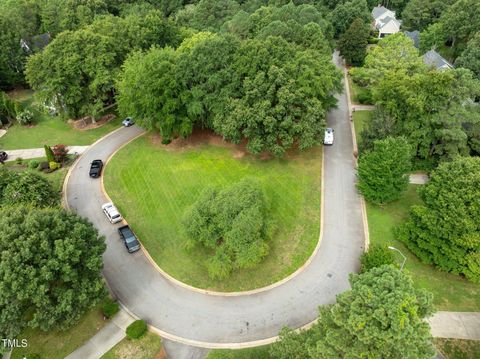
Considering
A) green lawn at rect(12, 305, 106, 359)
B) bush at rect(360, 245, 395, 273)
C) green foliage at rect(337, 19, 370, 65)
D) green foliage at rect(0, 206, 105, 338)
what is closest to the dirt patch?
green foliage at rect(0, 206, 105, 338)

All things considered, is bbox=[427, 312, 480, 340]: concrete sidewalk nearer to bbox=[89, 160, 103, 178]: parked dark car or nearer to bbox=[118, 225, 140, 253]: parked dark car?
bbox=[118, 225, 140, 253]: parked dark car

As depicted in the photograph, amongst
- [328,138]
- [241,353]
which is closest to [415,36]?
[328,138]

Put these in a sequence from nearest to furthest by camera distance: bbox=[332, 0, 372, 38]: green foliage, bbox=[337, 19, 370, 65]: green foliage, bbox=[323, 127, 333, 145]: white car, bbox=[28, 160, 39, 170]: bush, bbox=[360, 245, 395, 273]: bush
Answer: bbox=[360, 245, 395, 273]: bush < bbox=[28, 160, 39, 170]: bush < bbox=[323, 127, 333, 145]: white car < bbox=[337, 19, 370, 65]: green foliage < bbox=[332, 0, 372, 38]: green foliage

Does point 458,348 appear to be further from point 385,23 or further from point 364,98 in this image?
point 385,23

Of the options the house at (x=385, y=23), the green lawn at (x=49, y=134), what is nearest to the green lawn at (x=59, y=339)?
the green lawn at (x=49, y=134)

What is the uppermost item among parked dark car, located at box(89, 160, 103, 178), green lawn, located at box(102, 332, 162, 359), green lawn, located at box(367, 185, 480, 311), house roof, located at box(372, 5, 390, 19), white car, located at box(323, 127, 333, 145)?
house roof, located at box(372, 5, 390, 19)

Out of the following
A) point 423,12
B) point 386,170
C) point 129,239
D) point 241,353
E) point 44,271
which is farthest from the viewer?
point 423,12

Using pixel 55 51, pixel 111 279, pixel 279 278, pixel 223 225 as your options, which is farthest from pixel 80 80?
pixel 279 278
